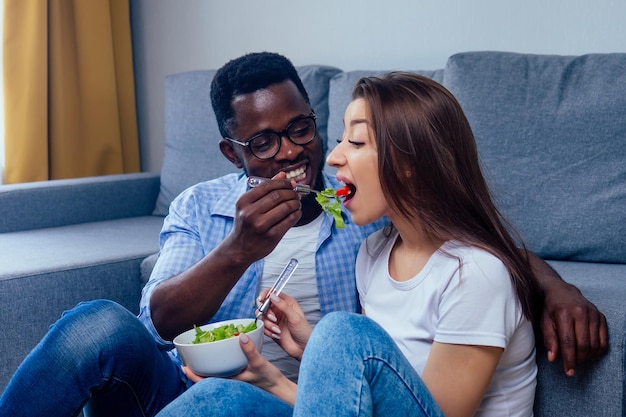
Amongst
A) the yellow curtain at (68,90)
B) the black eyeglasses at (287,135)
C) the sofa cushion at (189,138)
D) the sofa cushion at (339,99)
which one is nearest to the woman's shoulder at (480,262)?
the black eyeglasses at (287,135)

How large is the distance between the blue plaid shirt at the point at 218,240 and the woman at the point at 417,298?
14cm

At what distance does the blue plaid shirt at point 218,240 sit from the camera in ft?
Result: 5.01

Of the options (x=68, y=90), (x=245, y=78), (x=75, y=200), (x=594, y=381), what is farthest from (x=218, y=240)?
(x=68, y=90)

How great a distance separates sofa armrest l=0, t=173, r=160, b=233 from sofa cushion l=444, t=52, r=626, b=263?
1489 mm

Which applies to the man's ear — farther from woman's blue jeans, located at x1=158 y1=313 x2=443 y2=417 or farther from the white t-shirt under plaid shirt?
woman's blue jeans, located at x1=158 y1=313 x2=443 y2=417

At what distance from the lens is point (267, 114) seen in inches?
61.4

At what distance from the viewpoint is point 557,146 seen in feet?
5.85

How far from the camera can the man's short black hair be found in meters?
1.59

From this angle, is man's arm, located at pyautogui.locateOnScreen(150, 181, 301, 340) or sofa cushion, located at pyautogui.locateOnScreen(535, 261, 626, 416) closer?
sofa cushion, located at pyautogui.locateOnScreen(535, 261, 626, 416)

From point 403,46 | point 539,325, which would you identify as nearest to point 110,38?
point 403,46

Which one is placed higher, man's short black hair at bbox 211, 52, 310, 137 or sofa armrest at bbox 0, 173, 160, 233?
man's short black hair at bbox 211, 52, 310, 137

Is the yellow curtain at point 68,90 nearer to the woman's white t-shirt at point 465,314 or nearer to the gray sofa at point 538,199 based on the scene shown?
the gray sofa at point 538,199

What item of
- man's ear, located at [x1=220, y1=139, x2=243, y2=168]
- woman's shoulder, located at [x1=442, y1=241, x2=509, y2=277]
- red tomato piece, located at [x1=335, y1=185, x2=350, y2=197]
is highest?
→ red tomato piece, located at [x1=335, y1=185, x2=350, y2=197]

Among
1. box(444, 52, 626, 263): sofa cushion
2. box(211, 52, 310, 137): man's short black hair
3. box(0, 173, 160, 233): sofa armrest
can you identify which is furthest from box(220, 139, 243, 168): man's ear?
box(0, 173, 160, 233): sofa armrest
